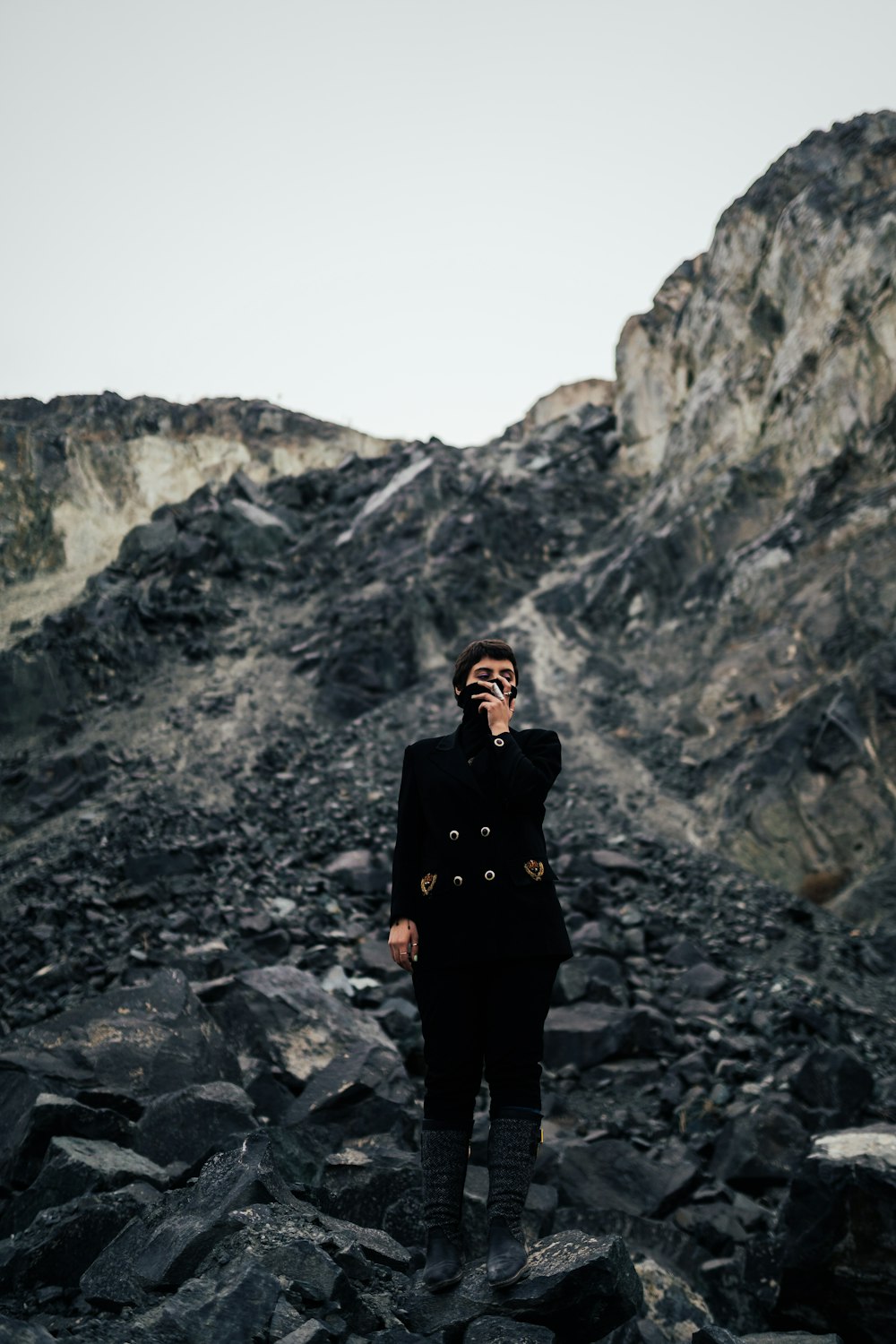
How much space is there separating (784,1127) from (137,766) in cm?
1409

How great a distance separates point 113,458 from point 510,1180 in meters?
29.7

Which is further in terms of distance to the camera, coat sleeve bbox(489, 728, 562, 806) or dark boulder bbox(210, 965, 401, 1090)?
dark boulder bbox(210, 965, 401, 1090)

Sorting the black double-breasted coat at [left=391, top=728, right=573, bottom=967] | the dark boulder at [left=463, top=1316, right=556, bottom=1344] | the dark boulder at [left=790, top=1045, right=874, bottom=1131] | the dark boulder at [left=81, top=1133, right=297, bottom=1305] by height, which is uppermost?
the black double-breasted coat at [left=391, top=728, right=573, bottom=967]

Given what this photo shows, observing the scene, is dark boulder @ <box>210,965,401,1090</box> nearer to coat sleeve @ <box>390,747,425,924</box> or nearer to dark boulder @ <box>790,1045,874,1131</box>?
dark boulder @ <box>790,1045,874,1131</box>

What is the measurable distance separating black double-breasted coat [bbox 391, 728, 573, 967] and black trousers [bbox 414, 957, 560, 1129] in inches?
3.5

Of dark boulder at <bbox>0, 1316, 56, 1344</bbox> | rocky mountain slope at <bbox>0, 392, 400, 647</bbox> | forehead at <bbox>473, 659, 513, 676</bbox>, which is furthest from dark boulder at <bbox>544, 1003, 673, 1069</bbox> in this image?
rocky mountain slope at <bbox>0, 392, 400, 647</bbox>

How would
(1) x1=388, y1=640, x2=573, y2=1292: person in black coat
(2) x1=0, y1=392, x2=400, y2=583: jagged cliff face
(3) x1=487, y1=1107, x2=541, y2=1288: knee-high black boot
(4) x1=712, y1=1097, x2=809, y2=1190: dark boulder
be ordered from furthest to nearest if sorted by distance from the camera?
(2) x1=0, y1=392, x2=400, y2=583: jagged cliff face
(4) x1=712, y1=1097, x2=809, y2=1190: dark boulder
(1) x1=388, y1=640, x2=573, y2=1292: person in black coat
(3) x1=487, y1=1107, x2=541, y2=1288: knee-high black boot

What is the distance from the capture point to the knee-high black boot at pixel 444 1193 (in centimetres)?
315

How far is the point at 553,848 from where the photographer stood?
45.6ft

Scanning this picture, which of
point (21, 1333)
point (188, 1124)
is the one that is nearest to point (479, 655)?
point (21, 1333)

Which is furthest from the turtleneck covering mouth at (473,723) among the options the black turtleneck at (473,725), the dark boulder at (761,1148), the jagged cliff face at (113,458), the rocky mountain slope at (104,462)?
the jagged cliff face at (113,458)

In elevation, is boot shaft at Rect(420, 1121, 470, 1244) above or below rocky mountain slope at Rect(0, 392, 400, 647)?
below

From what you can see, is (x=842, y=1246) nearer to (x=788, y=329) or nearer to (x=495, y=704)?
(x=495, y=704)

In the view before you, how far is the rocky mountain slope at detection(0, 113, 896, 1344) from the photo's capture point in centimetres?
392
